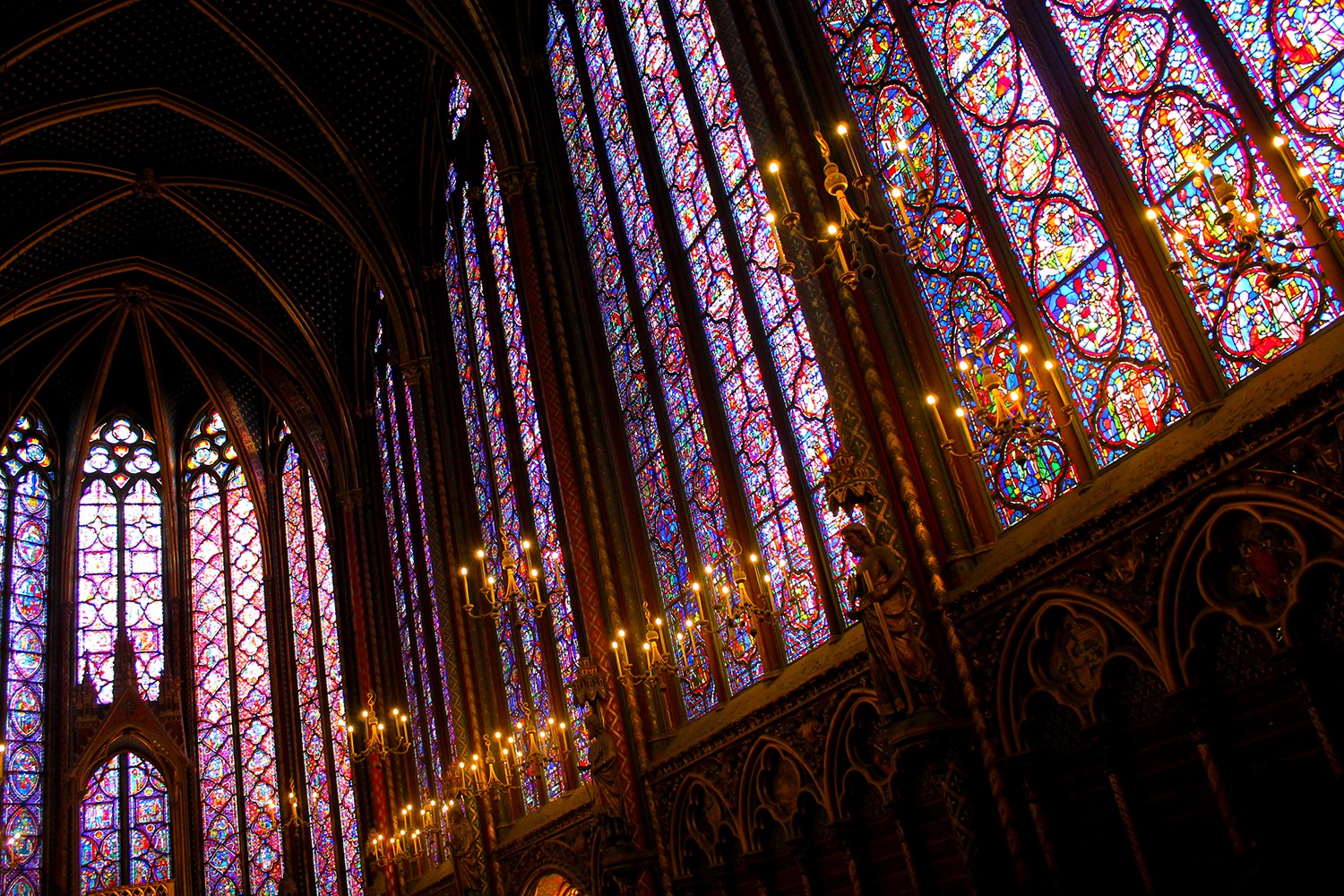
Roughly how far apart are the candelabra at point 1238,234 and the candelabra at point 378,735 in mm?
11186

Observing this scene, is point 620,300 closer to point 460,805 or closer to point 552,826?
point 552,826

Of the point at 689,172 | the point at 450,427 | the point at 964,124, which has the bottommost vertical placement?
the point at 964,124

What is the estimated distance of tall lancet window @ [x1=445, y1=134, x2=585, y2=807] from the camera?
54.0ft

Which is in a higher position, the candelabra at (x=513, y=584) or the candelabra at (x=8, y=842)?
the candelabra at (x=8, y=842)

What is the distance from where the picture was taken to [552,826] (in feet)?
51.2

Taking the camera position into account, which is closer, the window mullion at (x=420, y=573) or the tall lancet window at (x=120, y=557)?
the window mullion at (x=420, y=573)

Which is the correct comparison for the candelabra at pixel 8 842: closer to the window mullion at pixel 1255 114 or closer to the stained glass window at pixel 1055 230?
the stained glass window at pixel 1055 230

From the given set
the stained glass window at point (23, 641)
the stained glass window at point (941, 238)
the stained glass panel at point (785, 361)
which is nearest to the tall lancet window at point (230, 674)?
the stained glass window at point (23, 641)

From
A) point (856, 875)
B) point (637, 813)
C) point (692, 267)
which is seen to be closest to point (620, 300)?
point (692, 267)

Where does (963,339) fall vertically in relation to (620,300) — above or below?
below

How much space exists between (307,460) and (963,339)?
2026cm

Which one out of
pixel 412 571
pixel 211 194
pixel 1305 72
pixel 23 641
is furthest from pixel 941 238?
pixel 23 641

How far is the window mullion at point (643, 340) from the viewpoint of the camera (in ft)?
43.4

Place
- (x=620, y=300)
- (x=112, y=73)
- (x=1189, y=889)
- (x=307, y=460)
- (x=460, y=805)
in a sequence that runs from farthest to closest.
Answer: (x=307, y=460)
(x=112, y=73)
(x=460, y=805)
(x=620, y=300)
(x=1189, y=889)
